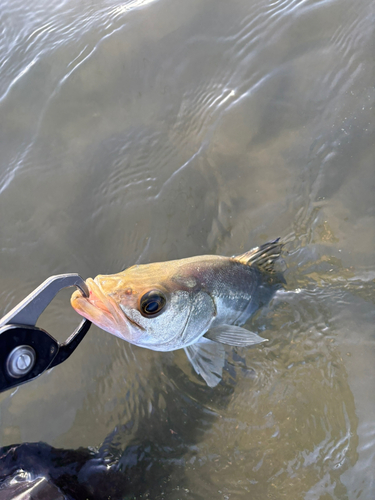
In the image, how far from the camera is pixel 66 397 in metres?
3.32

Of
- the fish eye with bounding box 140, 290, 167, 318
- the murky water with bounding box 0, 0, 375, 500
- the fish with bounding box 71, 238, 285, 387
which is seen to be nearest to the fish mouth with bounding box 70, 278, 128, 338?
the fish with bounding box 71, 238, 285, 387

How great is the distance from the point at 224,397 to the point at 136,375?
0.82 m

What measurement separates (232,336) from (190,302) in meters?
0.44

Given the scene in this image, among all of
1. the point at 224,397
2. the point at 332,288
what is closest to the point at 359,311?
the point at 332,288

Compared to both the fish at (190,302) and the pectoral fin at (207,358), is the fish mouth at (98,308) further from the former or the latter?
the pectoral fin at (207,358)

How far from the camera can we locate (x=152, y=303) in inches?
Result: 90.1

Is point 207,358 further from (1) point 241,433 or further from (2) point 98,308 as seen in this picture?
(2) point 98,308

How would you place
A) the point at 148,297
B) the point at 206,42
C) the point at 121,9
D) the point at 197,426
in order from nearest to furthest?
the point at 148,297 < the point at 197,426 < the point at 206,42 < the point at 121,9

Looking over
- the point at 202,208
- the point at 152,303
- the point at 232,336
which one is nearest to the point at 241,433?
the point at 232,336

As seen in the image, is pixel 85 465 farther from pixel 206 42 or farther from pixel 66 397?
pixel 206 42

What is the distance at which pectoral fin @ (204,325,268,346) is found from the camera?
2.64 meters

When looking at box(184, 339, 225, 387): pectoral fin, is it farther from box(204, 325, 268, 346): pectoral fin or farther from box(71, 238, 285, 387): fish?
box(204, 325, 268, 346): pectoral fin

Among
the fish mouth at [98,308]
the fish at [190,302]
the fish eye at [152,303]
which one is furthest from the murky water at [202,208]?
the fish mouth at [98,308]

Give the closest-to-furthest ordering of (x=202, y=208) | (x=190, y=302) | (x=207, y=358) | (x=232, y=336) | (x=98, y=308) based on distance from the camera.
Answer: (x=98, y=308)
(x=190, y=302)
(x=232, y=336)
(x=207, y=358)
(x=202, y=208)
